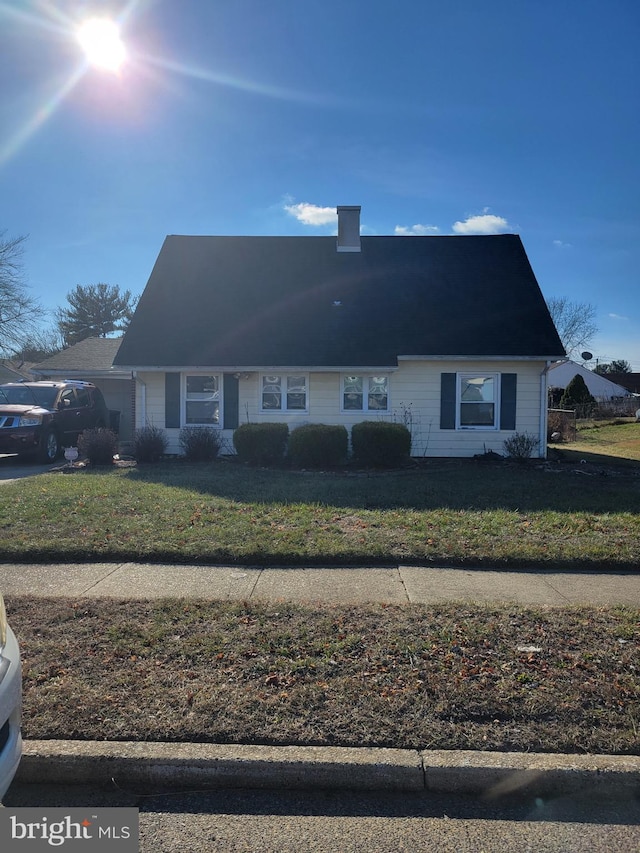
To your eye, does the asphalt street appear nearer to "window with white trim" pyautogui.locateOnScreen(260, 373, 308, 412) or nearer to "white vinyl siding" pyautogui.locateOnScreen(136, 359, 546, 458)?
"white vinyl siding" pyautogui.locateOnScreen(136, 359, 546, 458)

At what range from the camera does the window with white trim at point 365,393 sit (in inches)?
598

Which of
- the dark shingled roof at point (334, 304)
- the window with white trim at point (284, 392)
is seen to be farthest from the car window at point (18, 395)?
the window with white trim at point (284, 392)

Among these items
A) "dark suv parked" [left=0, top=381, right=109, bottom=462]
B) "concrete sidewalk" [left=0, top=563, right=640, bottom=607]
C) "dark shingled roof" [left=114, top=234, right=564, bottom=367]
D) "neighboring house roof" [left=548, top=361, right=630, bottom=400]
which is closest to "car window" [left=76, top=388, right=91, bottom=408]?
"dark suv parked" [left=0, top=381, right=109, bottom=462]

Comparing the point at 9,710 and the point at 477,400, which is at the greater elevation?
the point at 477,400

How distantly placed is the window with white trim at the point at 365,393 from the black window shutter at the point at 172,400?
424cm

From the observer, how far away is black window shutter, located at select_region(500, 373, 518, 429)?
590 inches

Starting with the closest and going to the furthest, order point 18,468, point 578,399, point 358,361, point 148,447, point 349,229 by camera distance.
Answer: point 18,468 < point 148,447 < point 358,361 < point 349,229 < point 578,399

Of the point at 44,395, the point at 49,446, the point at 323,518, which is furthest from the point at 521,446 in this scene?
the point at 44,395

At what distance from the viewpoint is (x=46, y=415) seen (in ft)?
47.6

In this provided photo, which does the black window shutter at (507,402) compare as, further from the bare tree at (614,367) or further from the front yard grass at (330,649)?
the bare tree at (614,367)

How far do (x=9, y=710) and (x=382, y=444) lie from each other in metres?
10.8

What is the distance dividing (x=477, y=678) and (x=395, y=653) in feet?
1.90
